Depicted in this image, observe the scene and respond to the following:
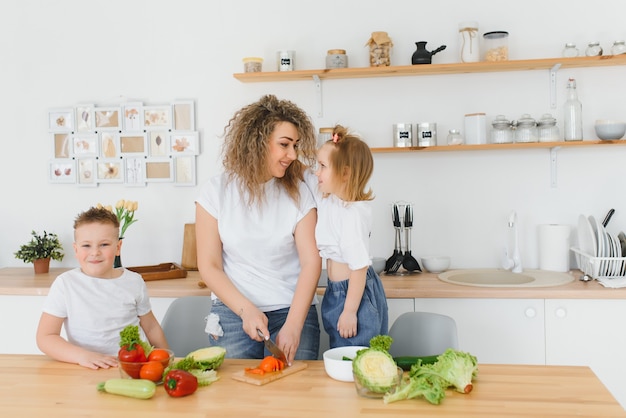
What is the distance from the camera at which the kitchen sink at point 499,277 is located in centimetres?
305

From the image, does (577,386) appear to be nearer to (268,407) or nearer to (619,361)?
(268,407)

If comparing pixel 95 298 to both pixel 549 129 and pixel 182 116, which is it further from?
pixel 549 129

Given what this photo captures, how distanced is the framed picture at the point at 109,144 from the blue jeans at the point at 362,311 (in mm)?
1754

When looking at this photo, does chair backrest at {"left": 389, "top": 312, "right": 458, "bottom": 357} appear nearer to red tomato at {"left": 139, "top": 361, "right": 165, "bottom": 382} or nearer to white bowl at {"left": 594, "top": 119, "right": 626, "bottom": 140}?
red tomato at {"left": 139, "top": 361, "right": 165, "bottom": 382}

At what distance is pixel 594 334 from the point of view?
2805mm

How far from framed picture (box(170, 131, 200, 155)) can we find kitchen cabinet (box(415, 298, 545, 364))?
1444mm

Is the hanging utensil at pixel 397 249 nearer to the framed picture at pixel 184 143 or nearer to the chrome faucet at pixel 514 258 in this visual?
the chrome faucet at pixel 514 258

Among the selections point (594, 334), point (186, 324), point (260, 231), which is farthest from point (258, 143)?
point (594, 334)

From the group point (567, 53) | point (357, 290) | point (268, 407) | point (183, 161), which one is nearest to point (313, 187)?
point (357, 290)

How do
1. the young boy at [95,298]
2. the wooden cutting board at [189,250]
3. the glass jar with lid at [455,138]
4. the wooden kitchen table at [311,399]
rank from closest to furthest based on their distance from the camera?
1. the wooden kitchen table at [311,399]
2. the young boy at [95,298]
3. the glass jar with lid at [455,138]
4. the wooden cutting board at [189,250]

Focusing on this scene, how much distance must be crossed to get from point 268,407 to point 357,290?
800 millimetres

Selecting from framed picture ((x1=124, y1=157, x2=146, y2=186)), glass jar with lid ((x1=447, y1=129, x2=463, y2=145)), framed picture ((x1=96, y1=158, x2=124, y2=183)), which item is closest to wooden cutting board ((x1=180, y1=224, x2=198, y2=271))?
framed picture ((x1=124, y1=157, x2=146, y2=186))

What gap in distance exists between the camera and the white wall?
3.31 meters

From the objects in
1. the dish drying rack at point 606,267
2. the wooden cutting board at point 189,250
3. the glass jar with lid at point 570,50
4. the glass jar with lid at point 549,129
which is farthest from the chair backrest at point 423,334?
the glass jar with lid at point 570,50
